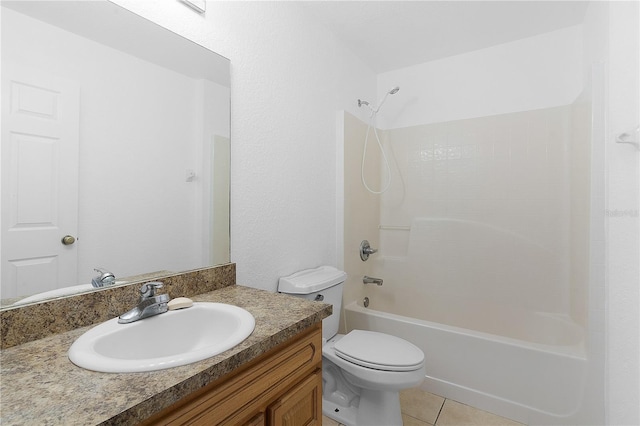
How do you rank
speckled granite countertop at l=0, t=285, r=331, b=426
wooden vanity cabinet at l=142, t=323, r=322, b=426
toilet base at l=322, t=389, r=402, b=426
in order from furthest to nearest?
1. toilet base at l=322, t=389, r=402, b=426
2. wooden vanity cabinet at l=142, t=323, r=322, b=426
3. speckled granite countertop at l=0, t=285, r=331, b=426

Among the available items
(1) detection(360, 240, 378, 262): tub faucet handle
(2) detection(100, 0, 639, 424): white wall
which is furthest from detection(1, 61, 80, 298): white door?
(1) detection(360, 240, 378, 262): tub faucet handle

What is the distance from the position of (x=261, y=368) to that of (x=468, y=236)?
2.01 m

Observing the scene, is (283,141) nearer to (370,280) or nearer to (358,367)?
(358,367)

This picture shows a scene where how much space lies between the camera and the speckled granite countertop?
1.58 ft

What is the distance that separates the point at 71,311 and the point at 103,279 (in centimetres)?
12

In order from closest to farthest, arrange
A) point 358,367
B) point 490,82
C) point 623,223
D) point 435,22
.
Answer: point 623,223 → point 358,367 → point 435,22 → point 490,82

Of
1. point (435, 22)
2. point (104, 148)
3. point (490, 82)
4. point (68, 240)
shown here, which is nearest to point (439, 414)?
point (68, 240)

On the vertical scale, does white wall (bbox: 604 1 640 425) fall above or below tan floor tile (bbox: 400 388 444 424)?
above

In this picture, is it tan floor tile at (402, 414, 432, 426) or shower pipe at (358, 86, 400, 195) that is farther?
shower pipe at (358, 86, 400, 195)

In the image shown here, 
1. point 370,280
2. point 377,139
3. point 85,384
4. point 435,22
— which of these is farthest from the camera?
point 377,139

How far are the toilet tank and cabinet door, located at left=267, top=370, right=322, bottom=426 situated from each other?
572 mm

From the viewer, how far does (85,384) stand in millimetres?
563

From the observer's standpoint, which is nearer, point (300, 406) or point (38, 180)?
point (38, 180)

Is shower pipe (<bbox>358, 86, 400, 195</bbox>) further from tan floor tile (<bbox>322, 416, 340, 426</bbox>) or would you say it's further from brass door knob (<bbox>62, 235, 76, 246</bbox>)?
brass door knob (<bbox>62, 235, 76, 246</bbox>)
